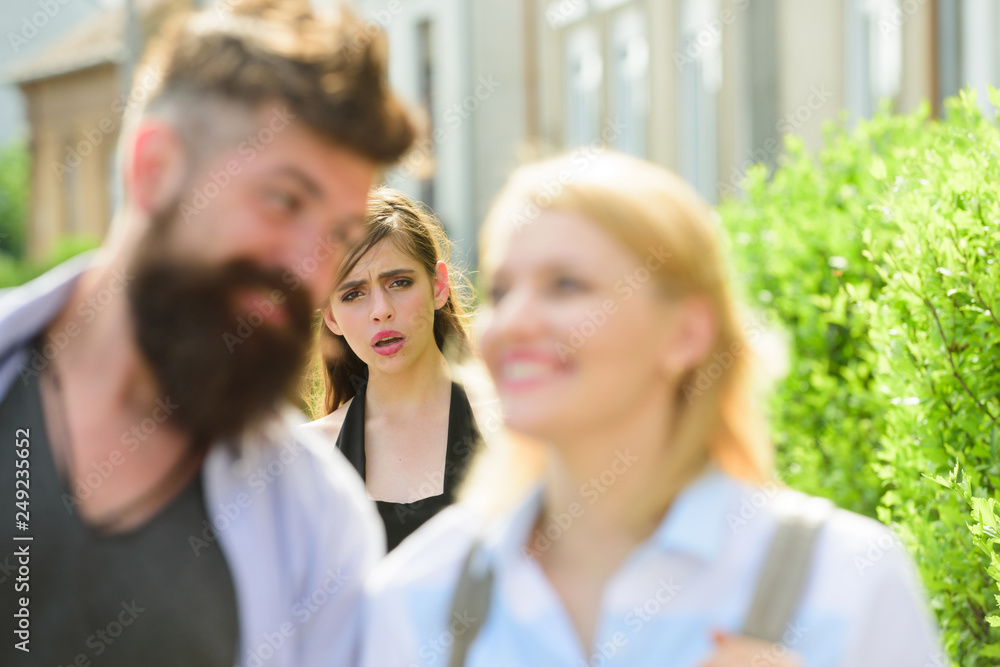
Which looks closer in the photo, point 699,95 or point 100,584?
point 100,584

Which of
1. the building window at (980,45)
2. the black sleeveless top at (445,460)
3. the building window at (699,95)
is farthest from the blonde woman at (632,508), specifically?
the building window at (699,95)

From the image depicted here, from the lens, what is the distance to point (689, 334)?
1704mm

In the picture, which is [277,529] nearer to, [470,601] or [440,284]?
[470,601]

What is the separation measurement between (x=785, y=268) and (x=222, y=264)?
13.6ft

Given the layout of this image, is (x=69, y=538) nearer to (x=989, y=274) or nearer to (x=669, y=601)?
(x=669, y=601)

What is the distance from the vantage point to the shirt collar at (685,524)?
1.61 meters

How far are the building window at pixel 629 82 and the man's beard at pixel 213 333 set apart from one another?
11.2m

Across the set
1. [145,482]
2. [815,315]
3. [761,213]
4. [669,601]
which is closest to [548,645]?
[669,601]

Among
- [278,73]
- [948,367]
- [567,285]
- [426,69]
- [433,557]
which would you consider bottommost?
[948,367]

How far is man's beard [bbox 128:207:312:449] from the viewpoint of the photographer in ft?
5.33

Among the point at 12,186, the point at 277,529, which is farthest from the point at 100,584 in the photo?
the point at 12,186

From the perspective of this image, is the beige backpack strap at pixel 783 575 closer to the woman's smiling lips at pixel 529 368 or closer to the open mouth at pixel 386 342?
the woman's smiling lips at pixel 529 368

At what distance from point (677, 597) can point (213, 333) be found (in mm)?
789

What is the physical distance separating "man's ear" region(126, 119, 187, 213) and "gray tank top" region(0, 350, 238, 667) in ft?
1.30
